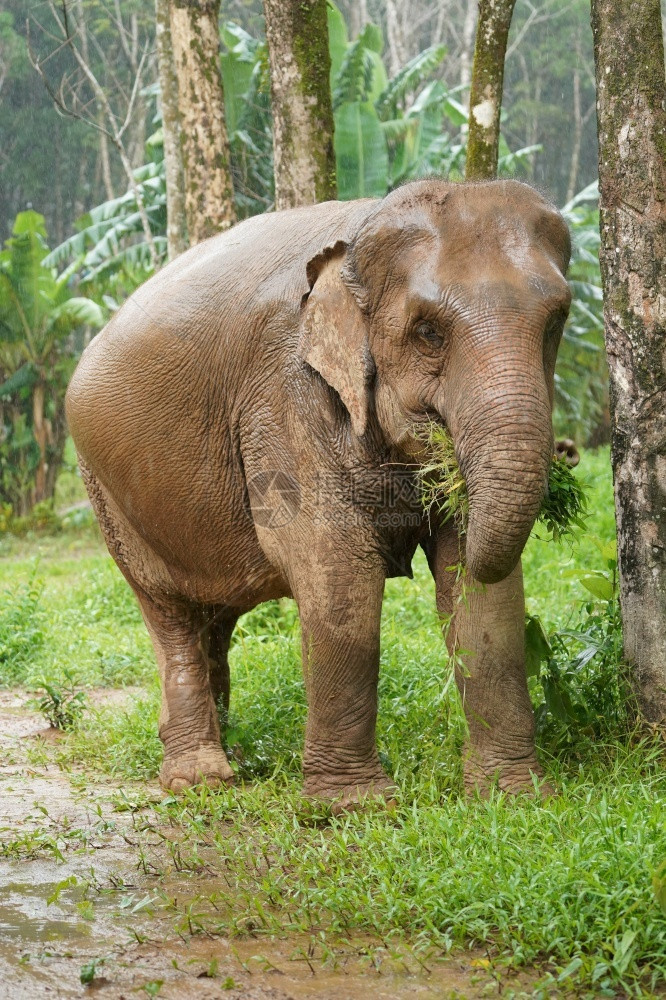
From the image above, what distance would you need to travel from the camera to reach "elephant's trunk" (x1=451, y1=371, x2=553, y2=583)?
3.94 metres

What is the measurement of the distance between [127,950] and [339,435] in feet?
6.57

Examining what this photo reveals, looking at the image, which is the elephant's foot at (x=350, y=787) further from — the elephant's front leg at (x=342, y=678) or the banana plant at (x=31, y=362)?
the banana plant at (x=31, y=362)

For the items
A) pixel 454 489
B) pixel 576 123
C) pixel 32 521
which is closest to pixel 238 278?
pixel 454 489

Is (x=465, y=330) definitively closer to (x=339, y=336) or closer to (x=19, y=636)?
(x=339, y=336)

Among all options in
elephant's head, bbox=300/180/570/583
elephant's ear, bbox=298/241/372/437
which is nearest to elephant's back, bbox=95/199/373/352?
elephant's ear, bbox=298/241/372/437

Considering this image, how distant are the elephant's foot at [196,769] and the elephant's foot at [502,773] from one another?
4.17 feet

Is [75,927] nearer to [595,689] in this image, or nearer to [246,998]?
[246,998]

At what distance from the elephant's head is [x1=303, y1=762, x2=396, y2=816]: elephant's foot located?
118 cm

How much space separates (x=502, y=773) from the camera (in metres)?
4.75

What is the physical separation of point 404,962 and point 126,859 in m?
1.49

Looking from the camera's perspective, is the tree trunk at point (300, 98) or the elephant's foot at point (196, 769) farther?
the tree trunk at point (300, 98)

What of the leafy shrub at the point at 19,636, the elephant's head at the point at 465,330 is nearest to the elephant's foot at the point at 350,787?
the elephant's head at the point at 465,330

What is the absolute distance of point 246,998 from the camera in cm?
347

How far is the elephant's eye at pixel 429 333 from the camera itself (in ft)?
14.2
